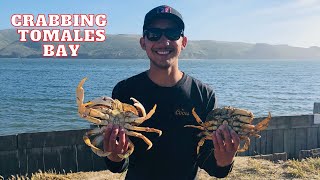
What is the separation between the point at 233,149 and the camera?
13.4 ft

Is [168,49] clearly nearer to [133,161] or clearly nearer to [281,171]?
[133,161]

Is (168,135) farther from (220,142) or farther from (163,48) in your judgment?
(163,48)

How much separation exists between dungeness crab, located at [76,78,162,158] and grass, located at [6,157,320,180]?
20.3ft

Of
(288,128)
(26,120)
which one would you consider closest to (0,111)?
(26,120)

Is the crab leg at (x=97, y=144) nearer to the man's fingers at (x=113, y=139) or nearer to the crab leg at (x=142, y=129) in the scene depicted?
the man's fingers at (x=113, y=139)

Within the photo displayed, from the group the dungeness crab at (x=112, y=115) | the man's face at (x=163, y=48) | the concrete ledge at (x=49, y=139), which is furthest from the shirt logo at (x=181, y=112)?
the concrete ledge at (x=49, y=139)

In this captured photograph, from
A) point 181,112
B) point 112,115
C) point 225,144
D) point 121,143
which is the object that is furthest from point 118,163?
point 225,144

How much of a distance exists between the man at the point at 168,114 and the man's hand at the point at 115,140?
0.03m

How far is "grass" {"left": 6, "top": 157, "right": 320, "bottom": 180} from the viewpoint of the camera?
1035 cm

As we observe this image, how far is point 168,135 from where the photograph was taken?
13.6ft

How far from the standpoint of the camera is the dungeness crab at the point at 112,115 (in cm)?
413

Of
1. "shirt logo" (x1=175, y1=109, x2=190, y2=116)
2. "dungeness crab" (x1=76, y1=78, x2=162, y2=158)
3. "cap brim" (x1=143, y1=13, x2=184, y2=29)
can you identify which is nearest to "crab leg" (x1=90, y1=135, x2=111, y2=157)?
"dungeness crab" (x1=76, y1=78, x2=162, y2=158)

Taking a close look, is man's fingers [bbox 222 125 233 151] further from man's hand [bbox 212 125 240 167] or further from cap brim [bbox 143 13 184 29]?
cap brim [bbox 143 13 184 29]

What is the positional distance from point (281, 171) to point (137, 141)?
811cm
